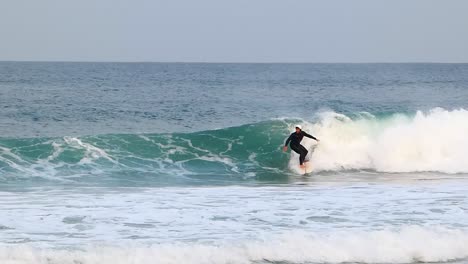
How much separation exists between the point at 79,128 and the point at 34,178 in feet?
31.1

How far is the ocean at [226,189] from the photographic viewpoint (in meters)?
11.8

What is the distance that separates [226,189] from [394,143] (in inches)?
290

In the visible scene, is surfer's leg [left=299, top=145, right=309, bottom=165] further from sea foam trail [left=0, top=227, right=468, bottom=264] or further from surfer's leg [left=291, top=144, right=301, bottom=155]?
sea foam trail [left=0, top=227, right=468, bottom=264]

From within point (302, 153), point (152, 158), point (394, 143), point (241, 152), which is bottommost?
point (152, 158)

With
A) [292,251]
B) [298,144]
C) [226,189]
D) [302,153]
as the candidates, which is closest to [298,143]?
[298,144]

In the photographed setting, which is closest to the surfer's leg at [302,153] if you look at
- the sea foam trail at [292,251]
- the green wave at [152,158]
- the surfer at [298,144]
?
the surfer at [298,144]

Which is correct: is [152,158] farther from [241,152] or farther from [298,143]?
[298,143]

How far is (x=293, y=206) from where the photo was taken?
49.1 feet

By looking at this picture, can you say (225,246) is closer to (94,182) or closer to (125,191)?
(125,191)

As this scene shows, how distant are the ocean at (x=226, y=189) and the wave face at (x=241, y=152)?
5 cm

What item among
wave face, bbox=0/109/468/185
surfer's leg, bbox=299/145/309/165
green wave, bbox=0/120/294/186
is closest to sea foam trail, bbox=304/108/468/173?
wave face, bbox=0/109/468/185

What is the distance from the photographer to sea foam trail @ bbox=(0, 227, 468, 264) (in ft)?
36.8

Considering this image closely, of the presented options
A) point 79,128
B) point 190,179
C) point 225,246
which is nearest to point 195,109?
point 79,128

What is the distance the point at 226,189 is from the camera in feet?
57.3
